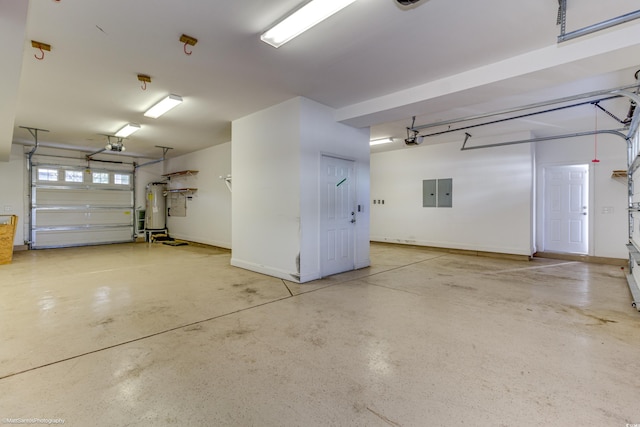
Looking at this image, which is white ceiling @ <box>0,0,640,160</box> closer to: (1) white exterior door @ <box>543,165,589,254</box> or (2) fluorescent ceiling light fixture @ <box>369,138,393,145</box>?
(1) white exterior door @ <box>543,165,589,254</box>

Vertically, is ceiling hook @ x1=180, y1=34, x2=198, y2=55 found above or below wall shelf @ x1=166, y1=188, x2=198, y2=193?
above

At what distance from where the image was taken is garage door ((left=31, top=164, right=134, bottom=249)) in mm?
7848

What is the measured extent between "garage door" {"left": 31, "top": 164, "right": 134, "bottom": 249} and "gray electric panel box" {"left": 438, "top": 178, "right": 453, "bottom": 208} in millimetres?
9499

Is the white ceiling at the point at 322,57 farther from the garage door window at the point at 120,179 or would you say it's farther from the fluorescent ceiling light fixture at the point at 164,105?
the garage door window at the point at 120,179

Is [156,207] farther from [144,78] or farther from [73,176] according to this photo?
[144,78]

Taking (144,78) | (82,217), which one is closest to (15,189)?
(82,217)

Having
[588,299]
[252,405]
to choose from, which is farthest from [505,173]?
[252,405]

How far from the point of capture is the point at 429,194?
768 cm

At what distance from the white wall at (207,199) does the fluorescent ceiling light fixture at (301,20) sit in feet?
17.2

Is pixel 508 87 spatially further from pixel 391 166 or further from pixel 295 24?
pixel 391 166

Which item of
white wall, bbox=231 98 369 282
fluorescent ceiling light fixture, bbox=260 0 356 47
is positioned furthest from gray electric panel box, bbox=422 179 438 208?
fluorescent ceiling light fixture, bbox=260 0 356 47

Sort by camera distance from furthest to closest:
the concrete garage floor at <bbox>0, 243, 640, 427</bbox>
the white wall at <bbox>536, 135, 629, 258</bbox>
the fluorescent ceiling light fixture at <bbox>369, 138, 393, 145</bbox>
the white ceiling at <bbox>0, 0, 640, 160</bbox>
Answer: the fluorescent ceiling light fixture at <bbox>369, 138, 393, 145</bbox> < the white wall at <bbox>536, 135, 629, 258</bbox> < the white ceiling at <bbox>0, 0, 640, 160</bbox> < the concrete garage floor at <bbox>0, 243, 640, 427</bbox>

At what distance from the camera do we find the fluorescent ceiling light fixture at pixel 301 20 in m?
2.25

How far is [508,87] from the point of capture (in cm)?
344
